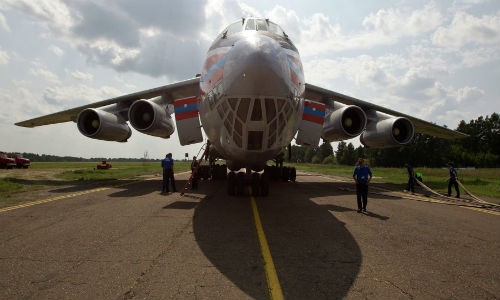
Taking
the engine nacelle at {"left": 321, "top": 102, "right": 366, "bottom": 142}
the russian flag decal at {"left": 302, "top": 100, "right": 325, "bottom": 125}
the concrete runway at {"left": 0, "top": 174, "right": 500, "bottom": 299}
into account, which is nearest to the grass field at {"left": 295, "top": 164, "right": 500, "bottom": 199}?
the engine nacelle at {"left": 321, "top": 102, "right": 366, "bottom": 142}

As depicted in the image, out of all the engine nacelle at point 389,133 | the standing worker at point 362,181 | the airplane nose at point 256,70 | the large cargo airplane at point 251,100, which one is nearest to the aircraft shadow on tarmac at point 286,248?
the standing worker at point 362,181

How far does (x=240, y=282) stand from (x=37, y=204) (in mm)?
7972

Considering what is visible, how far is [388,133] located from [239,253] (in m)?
11.0

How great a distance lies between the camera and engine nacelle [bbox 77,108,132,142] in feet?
45.3

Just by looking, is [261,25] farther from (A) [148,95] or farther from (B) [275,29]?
(A) [148,95]

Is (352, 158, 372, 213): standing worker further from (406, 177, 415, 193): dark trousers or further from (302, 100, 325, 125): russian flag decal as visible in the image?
(406, 177, 415, 193): dark trousers

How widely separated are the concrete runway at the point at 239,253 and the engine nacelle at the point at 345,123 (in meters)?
4.49

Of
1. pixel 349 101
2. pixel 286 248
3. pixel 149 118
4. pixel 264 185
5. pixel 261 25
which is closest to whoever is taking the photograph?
pixel 286 248

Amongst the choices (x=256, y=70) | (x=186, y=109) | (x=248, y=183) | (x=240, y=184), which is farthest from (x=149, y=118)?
(x=256, y=70)

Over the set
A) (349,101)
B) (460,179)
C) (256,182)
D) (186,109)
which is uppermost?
(349,101)

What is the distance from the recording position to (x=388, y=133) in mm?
13961

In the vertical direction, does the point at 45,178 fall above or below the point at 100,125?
below

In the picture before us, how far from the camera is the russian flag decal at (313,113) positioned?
8.90m

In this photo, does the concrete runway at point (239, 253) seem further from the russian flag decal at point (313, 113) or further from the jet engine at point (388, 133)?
the jet engine at point (388, 133)
